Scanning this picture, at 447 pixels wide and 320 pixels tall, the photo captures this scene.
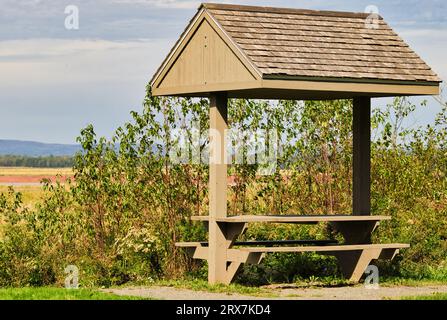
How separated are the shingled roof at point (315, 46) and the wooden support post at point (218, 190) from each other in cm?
91


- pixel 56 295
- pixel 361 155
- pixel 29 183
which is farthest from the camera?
pixel 29 183

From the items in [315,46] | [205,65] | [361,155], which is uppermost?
[315,46]

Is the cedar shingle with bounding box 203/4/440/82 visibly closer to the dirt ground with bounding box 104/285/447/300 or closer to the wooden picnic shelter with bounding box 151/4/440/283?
the wooden picnic shelter with bounding box 151/4/440/283

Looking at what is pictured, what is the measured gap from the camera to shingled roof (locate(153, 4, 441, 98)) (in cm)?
1280

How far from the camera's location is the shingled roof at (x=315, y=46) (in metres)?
12.8

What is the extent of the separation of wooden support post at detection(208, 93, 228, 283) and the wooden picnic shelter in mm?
13

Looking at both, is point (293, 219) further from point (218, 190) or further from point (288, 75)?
point (288, 75)

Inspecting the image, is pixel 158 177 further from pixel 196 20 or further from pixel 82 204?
pixel 196 20

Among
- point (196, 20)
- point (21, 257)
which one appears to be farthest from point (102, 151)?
point (196, 20)

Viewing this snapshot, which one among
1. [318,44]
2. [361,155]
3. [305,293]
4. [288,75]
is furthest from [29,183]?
[288,75]

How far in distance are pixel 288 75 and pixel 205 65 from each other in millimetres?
1339

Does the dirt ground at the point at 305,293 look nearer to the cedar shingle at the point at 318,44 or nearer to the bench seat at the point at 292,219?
the bench seat at the point at 292,219

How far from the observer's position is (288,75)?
1255cm

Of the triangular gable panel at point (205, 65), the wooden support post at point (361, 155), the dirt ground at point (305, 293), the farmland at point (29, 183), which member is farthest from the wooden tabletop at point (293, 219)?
the farmland at point (29, 183)
